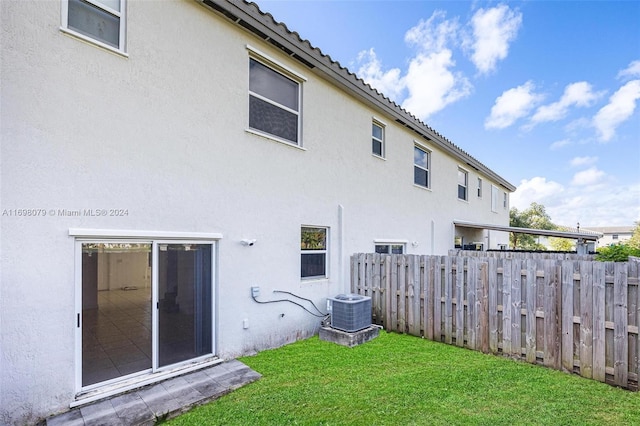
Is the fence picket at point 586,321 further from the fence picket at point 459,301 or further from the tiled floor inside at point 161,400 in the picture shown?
the tiled floor inside at point 161,400

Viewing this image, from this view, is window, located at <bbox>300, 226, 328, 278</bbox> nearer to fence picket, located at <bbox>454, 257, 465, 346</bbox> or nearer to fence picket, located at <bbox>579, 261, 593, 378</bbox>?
fence picket, located at <bbox>454, 257, 465, 346</bbox>

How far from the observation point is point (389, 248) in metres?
10.5

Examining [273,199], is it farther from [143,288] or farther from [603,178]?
[603,178]

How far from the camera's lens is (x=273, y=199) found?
263 inches

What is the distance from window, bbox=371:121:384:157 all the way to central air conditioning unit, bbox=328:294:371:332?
5.14 m

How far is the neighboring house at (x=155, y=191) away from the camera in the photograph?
3.79m

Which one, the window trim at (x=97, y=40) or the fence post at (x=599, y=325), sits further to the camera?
the fence post at (x=599, y=325)

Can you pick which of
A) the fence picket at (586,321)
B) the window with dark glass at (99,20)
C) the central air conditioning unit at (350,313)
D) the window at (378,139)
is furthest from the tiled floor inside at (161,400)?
the window at (378,139)

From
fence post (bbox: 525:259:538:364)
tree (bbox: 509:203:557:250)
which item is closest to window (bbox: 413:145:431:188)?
fence post (bbox: 525:259:538:364)

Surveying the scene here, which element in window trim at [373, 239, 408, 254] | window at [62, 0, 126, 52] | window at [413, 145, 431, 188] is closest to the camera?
window at [62, 0, 126, 52]

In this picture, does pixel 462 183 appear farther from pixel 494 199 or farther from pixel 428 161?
pixel 494 199

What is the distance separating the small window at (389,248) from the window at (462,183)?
6677mm

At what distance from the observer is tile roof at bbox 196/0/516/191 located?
5836 mm

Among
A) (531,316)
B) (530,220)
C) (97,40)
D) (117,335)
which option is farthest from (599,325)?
(530,220)
